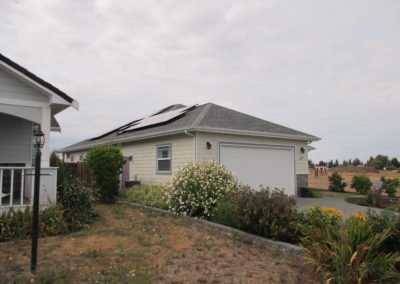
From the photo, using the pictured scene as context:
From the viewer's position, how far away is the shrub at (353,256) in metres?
3.72

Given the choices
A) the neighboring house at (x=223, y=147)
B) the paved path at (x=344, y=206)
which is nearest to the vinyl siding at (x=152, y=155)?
the neighboring house at (x=223, y=147)

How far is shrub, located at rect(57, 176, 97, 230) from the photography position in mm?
6937

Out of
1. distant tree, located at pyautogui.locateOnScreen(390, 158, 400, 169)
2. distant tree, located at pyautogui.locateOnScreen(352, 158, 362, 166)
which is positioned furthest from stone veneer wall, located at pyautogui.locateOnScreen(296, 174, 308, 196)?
distant tree, located at pyautogui.locateOnScreen(352, 158, 362, 166)

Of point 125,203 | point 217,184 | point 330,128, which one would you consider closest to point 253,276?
point 217,184

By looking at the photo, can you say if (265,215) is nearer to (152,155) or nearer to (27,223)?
(27,223)

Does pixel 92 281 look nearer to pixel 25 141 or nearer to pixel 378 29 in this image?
pixel 25 141

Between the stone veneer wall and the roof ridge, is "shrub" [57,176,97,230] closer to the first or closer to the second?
the roof ridge

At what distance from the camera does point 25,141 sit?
9.67m

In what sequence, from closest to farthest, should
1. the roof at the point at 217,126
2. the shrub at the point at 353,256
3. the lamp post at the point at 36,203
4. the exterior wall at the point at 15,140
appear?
the shrub at the point at 353,256, the lamp post at the point at 36,203, the exterior wall at the point at 15,140, the roof at the point at 217,126

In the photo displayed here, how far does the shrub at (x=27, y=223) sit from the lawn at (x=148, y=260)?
0.94ft

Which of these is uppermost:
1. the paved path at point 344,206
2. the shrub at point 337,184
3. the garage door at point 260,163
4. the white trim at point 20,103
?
the white trim at point 20,103

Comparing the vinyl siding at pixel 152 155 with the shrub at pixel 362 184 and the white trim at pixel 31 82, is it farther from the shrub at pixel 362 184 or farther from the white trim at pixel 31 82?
the shrub at pixel 362 184

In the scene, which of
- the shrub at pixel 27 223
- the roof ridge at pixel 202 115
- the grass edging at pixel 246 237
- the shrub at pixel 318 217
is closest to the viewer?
the grass edging at pixel 246 237

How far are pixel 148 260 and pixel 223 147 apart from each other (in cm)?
715
